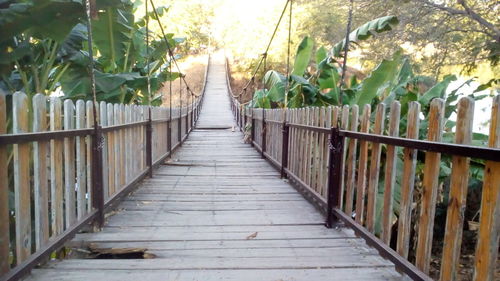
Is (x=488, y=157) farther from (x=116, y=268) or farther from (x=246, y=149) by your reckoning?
(x=246, y=149)

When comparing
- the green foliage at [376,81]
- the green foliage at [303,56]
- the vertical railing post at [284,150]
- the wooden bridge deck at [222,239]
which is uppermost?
the green foliage at [303,56]

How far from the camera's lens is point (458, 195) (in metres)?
1.74

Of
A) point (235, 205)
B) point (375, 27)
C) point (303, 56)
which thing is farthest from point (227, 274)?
point (303, 56)

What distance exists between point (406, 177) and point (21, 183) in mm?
2034

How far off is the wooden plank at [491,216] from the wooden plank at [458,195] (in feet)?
0.36

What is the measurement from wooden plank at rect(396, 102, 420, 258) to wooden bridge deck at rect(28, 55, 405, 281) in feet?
0.76

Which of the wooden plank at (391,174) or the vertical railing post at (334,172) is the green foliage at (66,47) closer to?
the vertical railing post at (334,172)

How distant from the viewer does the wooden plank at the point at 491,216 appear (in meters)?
1.55

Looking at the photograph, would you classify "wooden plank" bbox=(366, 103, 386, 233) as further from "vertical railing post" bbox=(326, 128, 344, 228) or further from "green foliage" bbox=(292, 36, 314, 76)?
"green foliage" bbox=(292, 36, 314, 76)

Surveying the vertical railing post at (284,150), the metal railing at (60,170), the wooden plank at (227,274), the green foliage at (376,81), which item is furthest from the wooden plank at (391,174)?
the vertical railing post at (284,150)

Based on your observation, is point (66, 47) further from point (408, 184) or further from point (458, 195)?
point (458, 195)

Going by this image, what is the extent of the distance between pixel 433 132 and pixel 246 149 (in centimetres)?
710

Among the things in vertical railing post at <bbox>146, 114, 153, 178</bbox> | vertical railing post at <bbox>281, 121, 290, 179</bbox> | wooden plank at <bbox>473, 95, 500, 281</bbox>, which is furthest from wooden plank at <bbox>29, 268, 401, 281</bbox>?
vertical railing post at <bbox>281, 121, 290, 179</bbox>

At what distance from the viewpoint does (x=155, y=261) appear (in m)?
2.47
